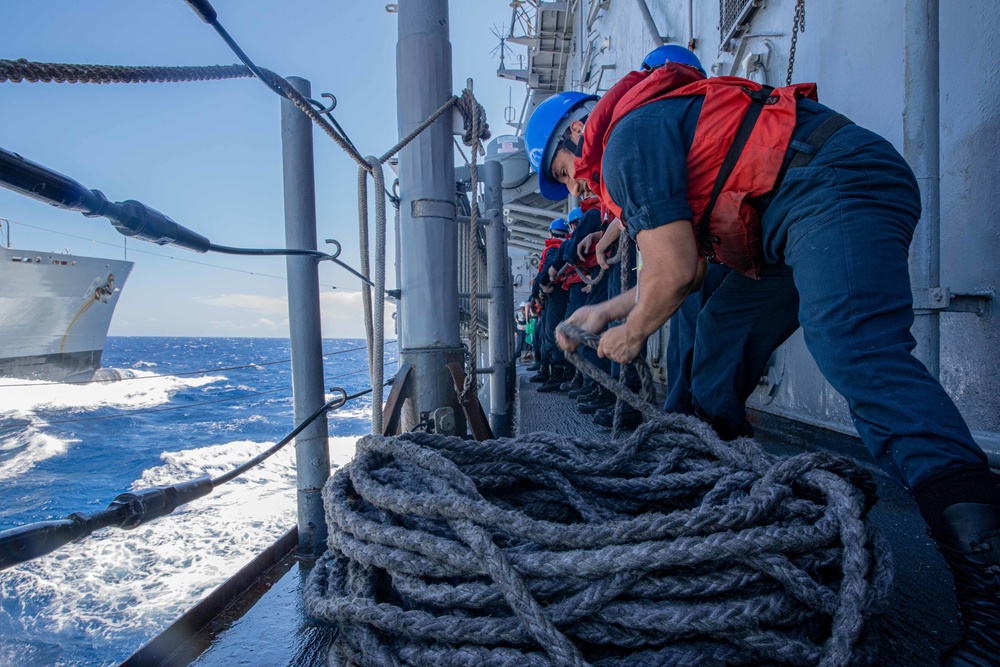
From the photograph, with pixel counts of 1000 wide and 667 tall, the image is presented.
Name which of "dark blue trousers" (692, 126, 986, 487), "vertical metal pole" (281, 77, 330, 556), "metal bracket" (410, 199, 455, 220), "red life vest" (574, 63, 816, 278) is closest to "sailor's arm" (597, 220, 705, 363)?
"red life vest" (574, 63, 816, 278)

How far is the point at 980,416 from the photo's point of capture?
1.85 meters

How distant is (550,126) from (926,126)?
4.08 ft

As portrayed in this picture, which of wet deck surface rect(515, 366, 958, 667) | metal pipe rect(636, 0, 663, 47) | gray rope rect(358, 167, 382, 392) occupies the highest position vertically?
metal pipe rect(636, 0, 663, 47)

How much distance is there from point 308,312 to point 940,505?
193 centimetres

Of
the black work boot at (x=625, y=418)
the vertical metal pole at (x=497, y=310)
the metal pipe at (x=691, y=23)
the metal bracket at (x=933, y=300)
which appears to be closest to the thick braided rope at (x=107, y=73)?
the metal bracket at (x=933, y=300)

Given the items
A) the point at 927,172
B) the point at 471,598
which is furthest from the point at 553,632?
the point at 927,172

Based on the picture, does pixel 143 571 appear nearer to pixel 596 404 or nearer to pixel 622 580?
pixel 596 404

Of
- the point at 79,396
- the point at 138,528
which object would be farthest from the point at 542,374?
the point at 79,396

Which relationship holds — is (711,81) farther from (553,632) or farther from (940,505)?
(553,632)

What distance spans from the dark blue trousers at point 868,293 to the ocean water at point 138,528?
1.85m

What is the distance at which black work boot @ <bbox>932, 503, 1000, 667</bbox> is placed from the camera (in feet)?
2.72

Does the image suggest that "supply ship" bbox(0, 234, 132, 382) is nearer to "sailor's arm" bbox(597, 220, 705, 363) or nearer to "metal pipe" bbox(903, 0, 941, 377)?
"sailor's arm" bbox(597, 220, 705, 363)

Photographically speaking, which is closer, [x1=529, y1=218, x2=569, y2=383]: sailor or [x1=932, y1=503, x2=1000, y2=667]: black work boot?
[x1=932, y1=503, x2=1000, y2=667]: black work boot

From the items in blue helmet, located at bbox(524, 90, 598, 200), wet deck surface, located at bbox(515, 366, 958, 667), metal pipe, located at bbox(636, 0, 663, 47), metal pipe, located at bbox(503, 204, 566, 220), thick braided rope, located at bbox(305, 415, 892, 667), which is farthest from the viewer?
metal pipe, located at bbox(503, 204, 566, 220)
